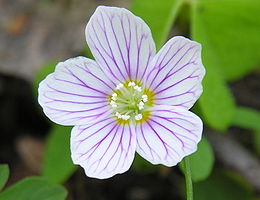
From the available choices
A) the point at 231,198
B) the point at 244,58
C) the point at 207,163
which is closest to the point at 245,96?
the point at 244,58

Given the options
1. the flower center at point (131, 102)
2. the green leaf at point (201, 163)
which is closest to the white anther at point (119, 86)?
the flower center at point (131, 102)

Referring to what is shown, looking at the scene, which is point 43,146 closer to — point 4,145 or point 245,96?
point 4,145

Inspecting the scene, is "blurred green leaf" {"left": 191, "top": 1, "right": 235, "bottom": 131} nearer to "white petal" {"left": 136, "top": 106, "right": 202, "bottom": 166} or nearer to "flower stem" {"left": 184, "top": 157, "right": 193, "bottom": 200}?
"white petal" {"left": 136, "top": 106, "right": 202, "bottom": 166}

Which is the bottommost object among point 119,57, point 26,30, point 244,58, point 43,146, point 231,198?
point 231,198

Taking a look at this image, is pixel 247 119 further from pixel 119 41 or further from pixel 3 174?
pixel 3 174

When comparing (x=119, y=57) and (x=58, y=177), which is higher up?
(x=119, y=57)

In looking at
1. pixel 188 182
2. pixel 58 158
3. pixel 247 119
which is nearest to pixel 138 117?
pixel 188 182

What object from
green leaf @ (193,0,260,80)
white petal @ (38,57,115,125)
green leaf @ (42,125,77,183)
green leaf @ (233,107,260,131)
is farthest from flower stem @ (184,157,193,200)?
green leaf @ (193,0,260,80)
